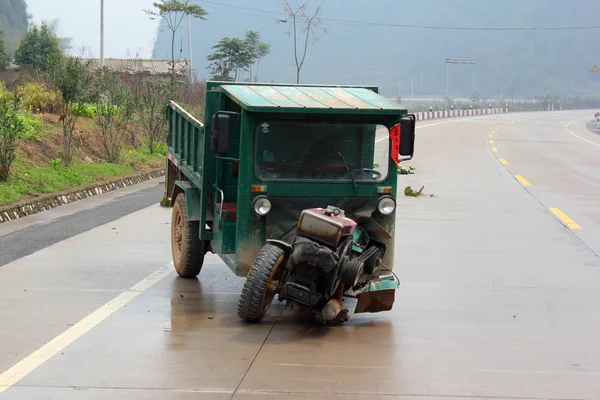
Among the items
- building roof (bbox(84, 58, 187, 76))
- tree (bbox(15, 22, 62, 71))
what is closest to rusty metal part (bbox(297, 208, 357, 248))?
tree (bbox(15, 22, 62, 71))

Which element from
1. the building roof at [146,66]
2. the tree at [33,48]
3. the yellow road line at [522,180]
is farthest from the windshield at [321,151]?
the building roof at [146,66]

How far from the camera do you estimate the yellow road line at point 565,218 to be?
14.3 metres

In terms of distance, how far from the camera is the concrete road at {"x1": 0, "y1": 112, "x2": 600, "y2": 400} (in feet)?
20.5

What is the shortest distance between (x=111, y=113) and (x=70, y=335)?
15527 mm

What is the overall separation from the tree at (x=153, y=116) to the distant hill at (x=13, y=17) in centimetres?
5497

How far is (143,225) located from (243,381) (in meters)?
7.91

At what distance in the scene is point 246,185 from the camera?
26.2 feet

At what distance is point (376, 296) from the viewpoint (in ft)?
26.3

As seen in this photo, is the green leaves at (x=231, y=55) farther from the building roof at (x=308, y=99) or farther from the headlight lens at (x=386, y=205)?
the headlight lens at (x=386, y=205)

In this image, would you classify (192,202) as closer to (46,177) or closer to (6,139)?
(6,139)

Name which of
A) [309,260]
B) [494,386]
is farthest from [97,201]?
[494,386]

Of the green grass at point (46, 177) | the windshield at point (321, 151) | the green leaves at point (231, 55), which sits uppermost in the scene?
the green leaves at point (231, 55)

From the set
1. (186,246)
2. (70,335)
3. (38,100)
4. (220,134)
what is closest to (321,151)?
(220,134)

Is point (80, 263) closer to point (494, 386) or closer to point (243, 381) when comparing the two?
point (243, 381)
